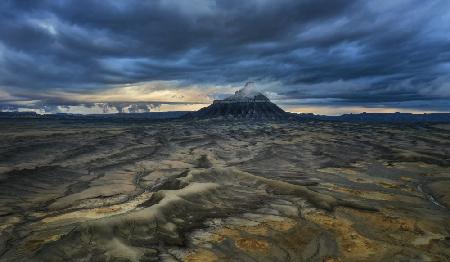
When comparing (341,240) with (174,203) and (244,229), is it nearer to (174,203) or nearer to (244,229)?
(244,229)

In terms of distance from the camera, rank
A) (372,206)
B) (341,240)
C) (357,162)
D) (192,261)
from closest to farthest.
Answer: (192,261) → (341,240) → (372,206) → (357,162)

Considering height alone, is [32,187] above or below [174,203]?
below

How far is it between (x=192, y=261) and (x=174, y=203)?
752 cm

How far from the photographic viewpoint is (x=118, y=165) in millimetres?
57312

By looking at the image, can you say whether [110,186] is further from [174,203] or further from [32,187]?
[174,203]

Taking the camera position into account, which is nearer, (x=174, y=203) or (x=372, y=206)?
(x=174, y=203)

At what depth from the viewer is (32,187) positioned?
41594mm

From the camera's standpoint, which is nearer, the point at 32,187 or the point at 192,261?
the point at 192,261

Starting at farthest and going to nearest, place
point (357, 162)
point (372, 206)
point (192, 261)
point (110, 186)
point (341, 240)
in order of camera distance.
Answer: point (357, 162) < point (110, 186) < point (372, 206) < point (341, 240) < point (192, 261)

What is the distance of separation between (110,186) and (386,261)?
30.0 metres

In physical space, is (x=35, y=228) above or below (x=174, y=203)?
below

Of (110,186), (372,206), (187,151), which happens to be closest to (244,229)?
(372,206)

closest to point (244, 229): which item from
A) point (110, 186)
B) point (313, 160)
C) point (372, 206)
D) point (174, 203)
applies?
point (174, 203)

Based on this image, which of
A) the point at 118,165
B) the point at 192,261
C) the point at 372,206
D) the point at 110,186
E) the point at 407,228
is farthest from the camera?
the point at 118,165
